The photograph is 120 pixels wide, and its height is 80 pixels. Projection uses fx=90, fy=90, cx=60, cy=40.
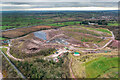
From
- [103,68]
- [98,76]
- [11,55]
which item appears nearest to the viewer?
[98,76]

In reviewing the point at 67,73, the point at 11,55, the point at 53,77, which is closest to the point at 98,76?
the point at 67,73

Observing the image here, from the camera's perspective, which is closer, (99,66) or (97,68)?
(97,68)

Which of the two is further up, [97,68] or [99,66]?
[99,66]

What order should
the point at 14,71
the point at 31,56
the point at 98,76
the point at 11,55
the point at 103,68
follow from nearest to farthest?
the point at 98,76 → the point at 103,68 → the point at 14,71 → the point at 31,56 → the point at 11,55

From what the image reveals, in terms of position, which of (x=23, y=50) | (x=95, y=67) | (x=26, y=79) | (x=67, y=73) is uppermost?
(x=23, y=50)

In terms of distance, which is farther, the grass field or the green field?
the green field

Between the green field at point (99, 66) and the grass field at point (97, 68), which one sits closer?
the grass field at point (97, 68)

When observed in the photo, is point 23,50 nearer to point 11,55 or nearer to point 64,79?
point 11,55

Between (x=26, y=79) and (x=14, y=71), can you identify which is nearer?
Answer: (x=26, y=79)
